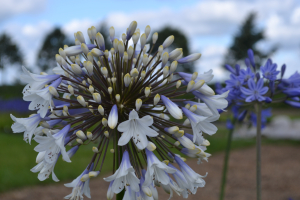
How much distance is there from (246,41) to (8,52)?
50261 millimetres

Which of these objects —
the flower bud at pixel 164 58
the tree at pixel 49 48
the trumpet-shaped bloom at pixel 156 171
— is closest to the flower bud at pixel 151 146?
the trumpet-shaped bloom at pixel 156 171

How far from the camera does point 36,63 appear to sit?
211 ft

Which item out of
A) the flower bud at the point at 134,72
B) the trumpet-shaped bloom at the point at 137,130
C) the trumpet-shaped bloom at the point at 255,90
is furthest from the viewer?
the trumpet-shaped bloom at the point at 255,90

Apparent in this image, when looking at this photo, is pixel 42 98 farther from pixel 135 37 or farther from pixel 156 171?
pixel 156 171

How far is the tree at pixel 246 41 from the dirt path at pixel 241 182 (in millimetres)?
37825

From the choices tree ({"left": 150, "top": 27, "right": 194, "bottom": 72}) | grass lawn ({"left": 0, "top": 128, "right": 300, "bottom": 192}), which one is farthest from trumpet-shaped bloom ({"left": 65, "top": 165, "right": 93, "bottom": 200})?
tree ({"left": 150, "top": 27, "right": 194, "bottom": 72})

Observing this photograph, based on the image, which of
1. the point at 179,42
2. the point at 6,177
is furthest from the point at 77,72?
the point at 179,42

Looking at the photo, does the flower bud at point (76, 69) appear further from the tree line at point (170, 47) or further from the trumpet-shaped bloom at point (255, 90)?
the tree line at point (170, 47)

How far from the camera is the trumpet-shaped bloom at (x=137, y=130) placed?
7.64ft

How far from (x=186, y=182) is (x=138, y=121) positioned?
0.75 metres

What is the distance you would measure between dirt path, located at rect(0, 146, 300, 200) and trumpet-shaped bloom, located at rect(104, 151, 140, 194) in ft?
22.9

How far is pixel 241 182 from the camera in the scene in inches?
444

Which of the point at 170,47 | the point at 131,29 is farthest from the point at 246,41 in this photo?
the point at 131,29

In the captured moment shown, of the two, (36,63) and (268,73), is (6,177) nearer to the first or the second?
(268,73)
